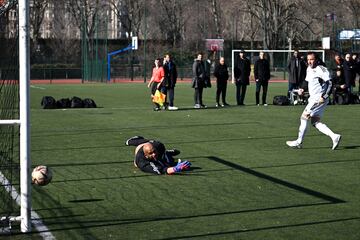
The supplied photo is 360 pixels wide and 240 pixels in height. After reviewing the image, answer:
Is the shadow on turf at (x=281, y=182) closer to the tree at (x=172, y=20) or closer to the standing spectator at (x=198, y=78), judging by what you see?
the standing spectator at (x=198, y=78)

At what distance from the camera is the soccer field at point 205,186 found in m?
7.02

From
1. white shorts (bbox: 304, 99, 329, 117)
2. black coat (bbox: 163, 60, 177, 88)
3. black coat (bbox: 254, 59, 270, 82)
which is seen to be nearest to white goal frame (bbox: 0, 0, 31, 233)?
white shorts (bbox: 304, 99, 329, 117)

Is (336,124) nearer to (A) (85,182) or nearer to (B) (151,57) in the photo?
(A) (85,182)

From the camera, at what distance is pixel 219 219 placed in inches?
290

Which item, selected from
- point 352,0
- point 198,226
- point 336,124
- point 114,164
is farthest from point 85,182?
point 352,0

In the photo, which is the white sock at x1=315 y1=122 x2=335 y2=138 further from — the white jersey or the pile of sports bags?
the pile of sports bags

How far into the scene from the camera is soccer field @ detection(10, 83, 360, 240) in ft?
23.0

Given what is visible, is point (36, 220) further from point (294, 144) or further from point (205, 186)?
point (294, 144)

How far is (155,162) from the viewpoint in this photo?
33.7ft

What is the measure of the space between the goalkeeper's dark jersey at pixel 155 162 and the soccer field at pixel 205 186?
5.1 inches

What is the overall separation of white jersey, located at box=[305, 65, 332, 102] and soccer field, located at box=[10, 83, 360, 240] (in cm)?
105

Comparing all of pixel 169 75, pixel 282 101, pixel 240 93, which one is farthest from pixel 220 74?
pixel 282 101

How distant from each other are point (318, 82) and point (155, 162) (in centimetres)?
398

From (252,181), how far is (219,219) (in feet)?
7.70
